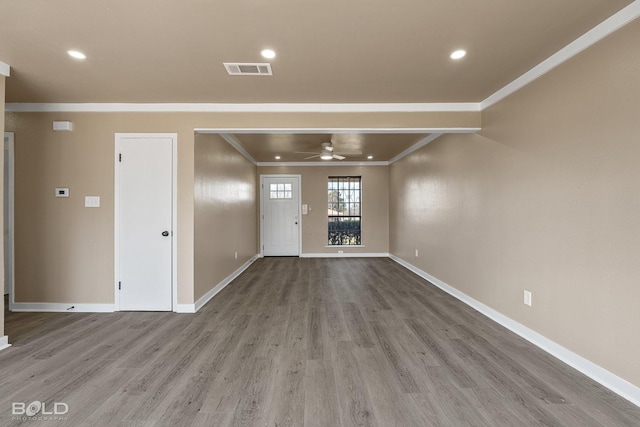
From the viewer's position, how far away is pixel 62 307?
370 cm

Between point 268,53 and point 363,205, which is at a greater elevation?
point 268,53

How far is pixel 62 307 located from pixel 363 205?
6171 millimetres

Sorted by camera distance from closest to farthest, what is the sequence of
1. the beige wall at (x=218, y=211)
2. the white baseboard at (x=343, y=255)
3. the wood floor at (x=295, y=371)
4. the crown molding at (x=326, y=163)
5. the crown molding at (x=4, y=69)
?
the wood floor at (x=295, y=371) → the crown molding at (x=4, y=69) → the beige wall at (x=218, y=211) → the crown molding at (x=326, y=163) → the white baseboard at (x=343, y=255)

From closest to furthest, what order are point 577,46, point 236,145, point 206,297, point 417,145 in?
point 577,46, point 206,297, point 236,145, point 417,145

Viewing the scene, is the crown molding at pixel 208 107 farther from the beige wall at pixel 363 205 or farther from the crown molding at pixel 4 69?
Result: the beige wall at pixel 363 205

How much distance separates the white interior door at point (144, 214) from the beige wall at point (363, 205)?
A: 418cm

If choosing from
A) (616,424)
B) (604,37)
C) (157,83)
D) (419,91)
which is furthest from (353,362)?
(157,83)

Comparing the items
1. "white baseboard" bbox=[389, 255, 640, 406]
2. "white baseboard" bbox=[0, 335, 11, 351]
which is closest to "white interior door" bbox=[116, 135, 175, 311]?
"white baseboard" bbox=[0, 335, 11, 351]

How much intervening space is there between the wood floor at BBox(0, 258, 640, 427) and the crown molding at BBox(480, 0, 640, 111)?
2.44 metres

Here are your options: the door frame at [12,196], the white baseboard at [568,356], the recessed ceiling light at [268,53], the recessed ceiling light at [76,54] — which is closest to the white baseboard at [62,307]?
the door frame at [12,196]

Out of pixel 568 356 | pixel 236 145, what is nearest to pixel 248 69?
pixel 236 145

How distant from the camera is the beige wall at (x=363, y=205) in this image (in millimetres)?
7812

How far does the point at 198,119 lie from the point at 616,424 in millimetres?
4394

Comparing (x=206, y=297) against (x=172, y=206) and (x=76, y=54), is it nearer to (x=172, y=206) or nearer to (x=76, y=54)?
(x=172, y=206)
